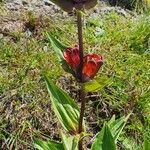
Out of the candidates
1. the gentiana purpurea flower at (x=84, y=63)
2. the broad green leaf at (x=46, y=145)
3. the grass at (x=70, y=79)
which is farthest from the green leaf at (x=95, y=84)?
the grass at (x=70, y=79)

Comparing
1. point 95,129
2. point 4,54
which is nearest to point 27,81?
point 4,54

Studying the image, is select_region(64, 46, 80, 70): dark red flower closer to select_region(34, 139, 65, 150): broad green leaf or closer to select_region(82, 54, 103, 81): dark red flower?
select_region(82, 54, 103, 81): dark red flower

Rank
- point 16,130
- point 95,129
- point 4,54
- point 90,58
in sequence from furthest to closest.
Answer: point 4,54
point 95,129
point 16,130
point 90,58

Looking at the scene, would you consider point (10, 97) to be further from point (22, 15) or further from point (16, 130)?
point (22, 15)

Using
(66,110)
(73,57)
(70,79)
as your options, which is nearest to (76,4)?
(73,57)

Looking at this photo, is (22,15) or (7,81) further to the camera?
(22,15)

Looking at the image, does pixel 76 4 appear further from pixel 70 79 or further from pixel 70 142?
pixel 70 79
